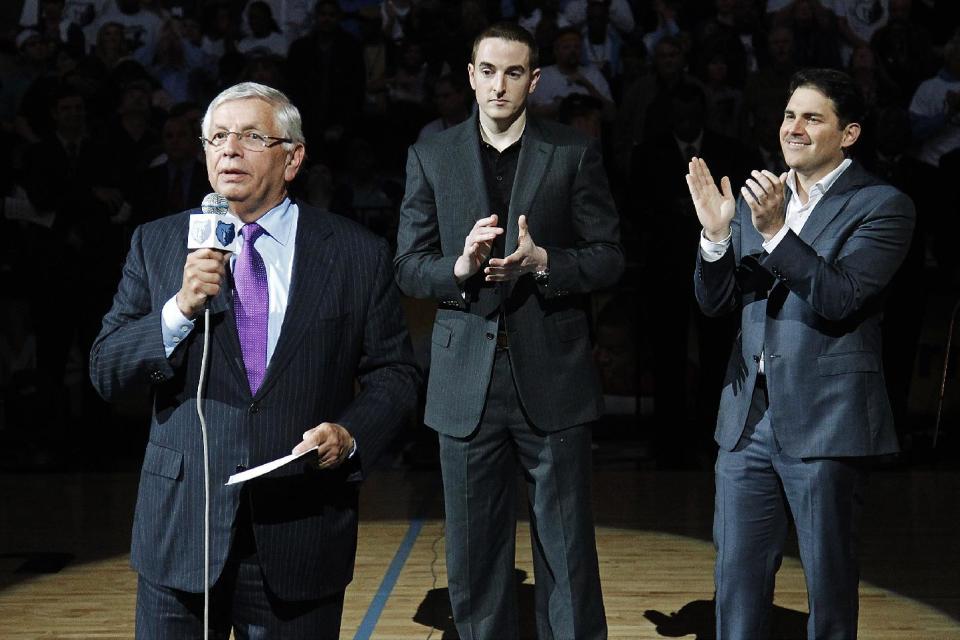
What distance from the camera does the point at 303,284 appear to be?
2846 millimetres

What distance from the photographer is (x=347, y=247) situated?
115 inches

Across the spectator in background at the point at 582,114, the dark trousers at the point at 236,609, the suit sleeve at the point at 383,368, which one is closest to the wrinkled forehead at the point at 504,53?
the suit sleeve at the point at 383,368

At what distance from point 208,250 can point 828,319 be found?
1.77 m

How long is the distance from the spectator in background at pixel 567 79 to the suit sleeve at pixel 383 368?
5.65 meters

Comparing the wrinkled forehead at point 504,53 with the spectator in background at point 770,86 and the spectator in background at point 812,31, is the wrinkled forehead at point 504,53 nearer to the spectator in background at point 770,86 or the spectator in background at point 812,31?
the spectator in background at point 770,86

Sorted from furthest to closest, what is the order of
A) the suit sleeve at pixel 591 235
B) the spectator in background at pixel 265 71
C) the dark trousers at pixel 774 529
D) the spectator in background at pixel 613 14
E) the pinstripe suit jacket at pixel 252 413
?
the spectator in background at pixel 613 14 → the spectator in background at pixel 265 71 → the suit sleeve at pixel 591 235 → the dark trousers at pixel 774 529 → the pinstripe suit jacket at pixel 252 413

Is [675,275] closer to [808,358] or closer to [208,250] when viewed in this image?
[808,358]

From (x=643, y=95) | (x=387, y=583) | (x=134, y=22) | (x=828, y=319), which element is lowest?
(x=387, y=583)

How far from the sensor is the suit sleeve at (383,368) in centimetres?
286

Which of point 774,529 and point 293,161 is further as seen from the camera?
point 774,529

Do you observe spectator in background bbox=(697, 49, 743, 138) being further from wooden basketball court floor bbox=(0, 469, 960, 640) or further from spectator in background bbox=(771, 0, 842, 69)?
wooden basketball court floor bbox=(0, 469, 960, 640)

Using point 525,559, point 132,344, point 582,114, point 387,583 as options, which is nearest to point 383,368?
point 132,344

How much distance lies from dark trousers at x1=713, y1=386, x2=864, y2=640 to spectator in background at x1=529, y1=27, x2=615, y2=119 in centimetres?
511

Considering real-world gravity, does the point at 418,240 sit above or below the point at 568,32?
below
